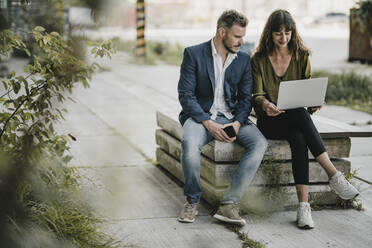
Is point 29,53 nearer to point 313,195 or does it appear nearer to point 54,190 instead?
point 54,190

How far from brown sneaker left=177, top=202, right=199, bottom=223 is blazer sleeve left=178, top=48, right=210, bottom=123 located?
579mm

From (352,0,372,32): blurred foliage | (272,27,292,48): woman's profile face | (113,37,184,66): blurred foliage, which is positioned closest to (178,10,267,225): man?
(272,27,292,48): woman's profile face

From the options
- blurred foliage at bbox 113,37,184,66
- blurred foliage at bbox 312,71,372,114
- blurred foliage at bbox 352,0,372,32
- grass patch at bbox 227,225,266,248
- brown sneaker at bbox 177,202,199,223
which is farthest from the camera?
blurred foliage at bbox 113,37,184,66

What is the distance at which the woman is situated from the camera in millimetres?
3564

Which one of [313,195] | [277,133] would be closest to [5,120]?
[277,133]

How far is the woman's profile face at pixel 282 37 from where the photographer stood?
367cm

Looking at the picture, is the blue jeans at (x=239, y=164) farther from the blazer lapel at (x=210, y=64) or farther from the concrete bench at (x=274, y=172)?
the blazer lapel at (x=210, y=64)

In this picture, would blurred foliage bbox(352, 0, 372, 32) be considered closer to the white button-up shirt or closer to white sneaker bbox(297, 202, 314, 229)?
the white button-up shirt

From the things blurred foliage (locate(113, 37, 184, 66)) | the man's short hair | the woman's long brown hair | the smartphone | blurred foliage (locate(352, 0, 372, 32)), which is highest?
blurred foliage (locate(352, 0, 372, 32))

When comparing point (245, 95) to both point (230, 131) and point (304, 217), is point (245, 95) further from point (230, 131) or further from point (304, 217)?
point (304, 217)

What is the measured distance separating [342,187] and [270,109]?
701mm

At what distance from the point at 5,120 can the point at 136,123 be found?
2162mm

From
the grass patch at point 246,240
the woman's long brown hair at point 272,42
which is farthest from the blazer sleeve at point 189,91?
the grass patch at point 246,240

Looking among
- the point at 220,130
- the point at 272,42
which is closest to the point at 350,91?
the point at 272,42
